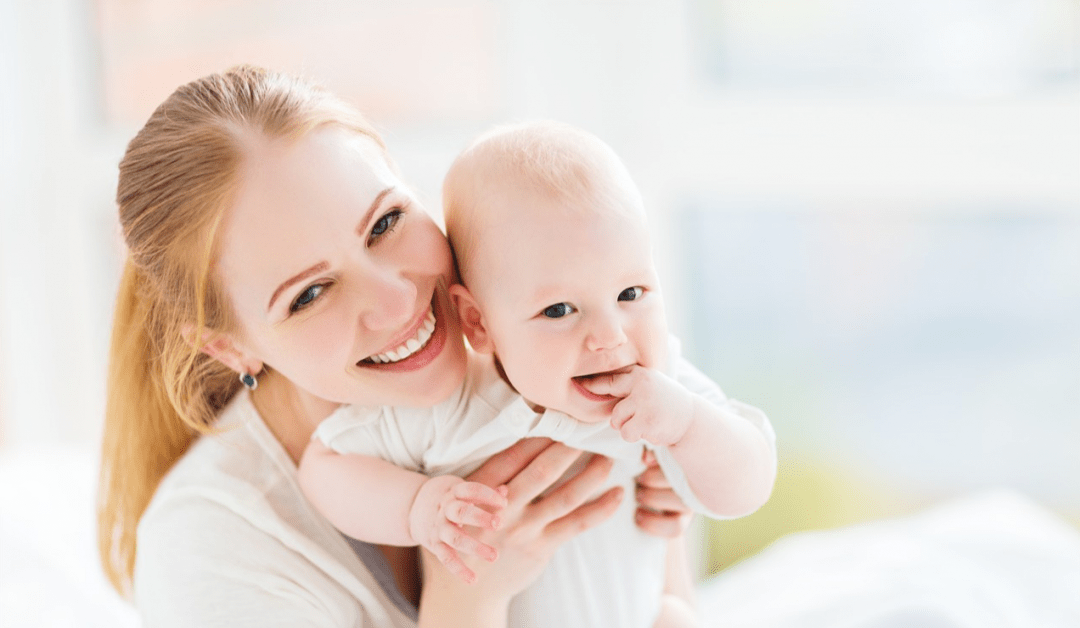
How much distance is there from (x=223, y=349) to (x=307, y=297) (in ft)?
0.65

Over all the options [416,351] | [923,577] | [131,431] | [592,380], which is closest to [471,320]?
[416,351]

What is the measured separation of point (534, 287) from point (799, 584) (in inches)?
38.4

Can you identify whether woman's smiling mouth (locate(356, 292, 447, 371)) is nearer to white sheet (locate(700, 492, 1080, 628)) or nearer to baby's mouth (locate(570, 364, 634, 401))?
baby's mouth (locate(570, 364, 634, 401))

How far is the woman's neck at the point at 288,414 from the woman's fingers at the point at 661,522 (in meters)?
0.48

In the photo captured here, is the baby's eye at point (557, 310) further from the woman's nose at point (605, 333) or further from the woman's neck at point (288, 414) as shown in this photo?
the woman's neck at point (288, 414)

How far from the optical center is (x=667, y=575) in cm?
154

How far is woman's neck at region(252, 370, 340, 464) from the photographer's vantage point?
1.44m

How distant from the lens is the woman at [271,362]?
1174 mm

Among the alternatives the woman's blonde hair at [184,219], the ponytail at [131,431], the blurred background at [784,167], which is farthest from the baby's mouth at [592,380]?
the blurred background at [784,167]

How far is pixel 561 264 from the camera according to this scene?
3.65 ft

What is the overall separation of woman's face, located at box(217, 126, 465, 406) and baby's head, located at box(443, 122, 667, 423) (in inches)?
3.2

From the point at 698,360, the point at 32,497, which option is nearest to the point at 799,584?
the point at 698,360

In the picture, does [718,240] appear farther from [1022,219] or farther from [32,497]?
[32,497]

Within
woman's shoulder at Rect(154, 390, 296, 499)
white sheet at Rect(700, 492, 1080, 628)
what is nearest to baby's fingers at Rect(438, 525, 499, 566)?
woman's shoulder at Rect(154, 390, 296, 499)
